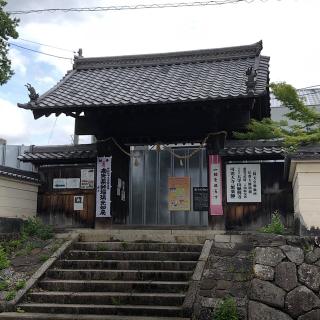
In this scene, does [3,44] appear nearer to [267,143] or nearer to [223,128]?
[223,128]

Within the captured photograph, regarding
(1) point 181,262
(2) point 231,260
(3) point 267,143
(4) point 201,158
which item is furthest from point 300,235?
(4) point 201,158

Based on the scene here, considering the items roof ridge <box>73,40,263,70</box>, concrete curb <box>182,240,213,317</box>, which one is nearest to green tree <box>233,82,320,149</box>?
concrete curb <box>182,240,213,317</box>

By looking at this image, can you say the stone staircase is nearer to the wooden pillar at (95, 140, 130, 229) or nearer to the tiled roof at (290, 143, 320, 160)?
the wooden pillar at (95, 140, 130, 229)

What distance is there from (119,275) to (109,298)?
34.4 inches

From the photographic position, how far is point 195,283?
8.32 meters

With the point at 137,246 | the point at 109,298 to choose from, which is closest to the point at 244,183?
the point at 137,246

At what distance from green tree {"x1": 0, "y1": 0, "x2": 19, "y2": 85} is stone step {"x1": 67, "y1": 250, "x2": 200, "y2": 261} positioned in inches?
179

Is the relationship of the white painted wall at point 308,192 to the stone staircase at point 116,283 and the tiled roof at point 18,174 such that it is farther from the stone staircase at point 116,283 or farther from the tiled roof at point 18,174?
the tiled roof at point 18,174

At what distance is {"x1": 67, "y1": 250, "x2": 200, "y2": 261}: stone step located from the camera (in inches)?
389

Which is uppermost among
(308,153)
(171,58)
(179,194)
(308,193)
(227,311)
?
(171,58)

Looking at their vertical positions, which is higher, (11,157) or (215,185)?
(11,157)

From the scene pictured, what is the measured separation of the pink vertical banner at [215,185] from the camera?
11.8 m

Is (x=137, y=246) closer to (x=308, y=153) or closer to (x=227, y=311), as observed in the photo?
(x=227, y=311)

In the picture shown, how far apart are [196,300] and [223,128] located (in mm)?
5654
